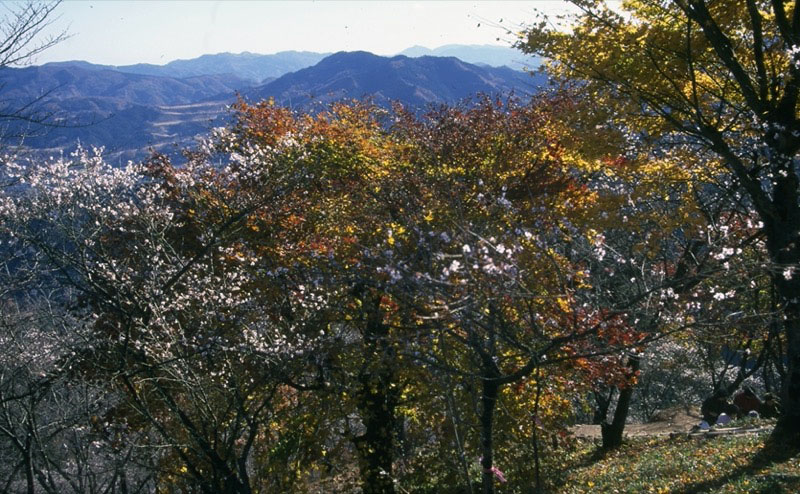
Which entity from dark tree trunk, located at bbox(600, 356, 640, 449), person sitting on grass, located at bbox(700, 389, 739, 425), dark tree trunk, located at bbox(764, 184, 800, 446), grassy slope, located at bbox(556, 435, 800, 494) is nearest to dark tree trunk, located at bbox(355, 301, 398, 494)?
grassy slope, located at bbox(556, 435, 800, 494)

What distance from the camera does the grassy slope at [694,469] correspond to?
8.81 m

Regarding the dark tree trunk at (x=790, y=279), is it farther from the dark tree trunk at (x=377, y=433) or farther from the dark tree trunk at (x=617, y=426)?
the dark tree trunk at (x=377, y=433)

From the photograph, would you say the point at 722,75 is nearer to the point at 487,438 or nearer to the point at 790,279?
the point at 790,279

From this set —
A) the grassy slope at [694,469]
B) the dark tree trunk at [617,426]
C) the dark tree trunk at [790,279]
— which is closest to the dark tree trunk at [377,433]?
the grassy slope at [694,469]

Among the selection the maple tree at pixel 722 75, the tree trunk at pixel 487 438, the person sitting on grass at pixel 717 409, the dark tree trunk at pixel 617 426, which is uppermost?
the maple tree at pixel 722 75

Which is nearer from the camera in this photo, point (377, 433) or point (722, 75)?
point (722, 75)

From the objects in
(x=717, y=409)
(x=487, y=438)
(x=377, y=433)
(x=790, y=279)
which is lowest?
(x=717, y=409)

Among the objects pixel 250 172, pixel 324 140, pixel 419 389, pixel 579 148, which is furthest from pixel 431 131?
pixel 419 389

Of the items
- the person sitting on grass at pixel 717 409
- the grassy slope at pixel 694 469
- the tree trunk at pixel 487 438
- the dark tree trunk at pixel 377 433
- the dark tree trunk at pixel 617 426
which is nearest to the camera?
the grassy slope at pixel 694 469

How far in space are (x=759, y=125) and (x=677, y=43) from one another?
1.91m

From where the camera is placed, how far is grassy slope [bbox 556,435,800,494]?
8.81 metres

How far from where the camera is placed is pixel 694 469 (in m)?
10.6

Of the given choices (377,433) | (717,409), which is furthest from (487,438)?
(717,409)

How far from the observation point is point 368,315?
11.0 meters
